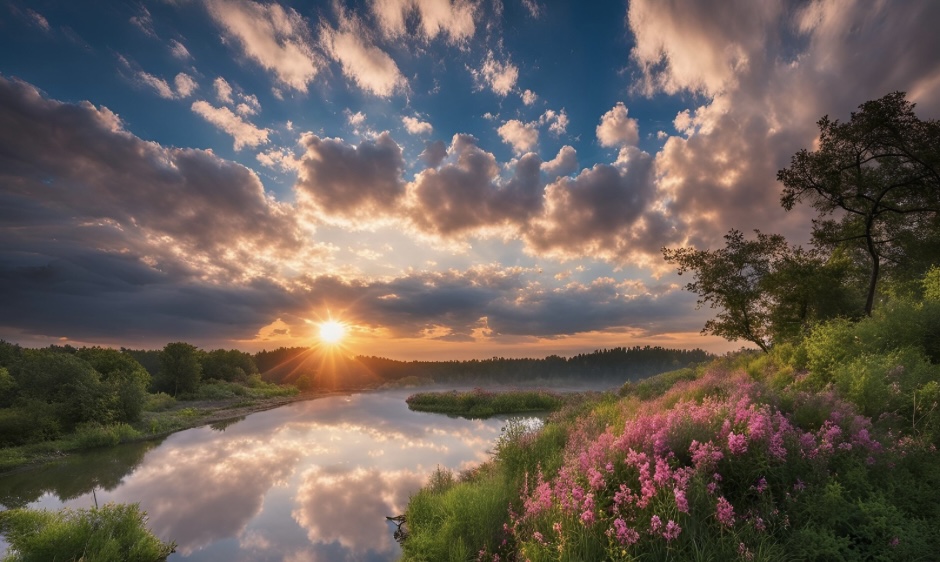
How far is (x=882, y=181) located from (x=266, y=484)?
32.5 m

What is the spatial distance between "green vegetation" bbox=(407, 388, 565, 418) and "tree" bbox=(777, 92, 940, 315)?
24134 mm

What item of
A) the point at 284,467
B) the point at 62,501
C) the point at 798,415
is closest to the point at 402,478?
the point at 284,467

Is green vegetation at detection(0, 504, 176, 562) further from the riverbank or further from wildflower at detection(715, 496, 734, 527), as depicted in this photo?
the riverbank

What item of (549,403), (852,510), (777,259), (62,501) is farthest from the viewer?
(549,403)

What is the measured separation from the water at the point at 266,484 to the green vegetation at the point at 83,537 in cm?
83

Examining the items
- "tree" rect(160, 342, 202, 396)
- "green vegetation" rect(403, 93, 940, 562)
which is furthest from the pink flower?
"tree" rect(160, 342, 202, 396)

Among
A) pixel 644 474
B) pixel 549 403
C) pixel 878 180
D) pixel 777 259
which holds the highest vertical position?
pixel 878 180

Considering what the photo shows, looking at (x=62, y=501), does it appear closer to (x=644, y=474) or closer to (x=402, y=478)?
(x=402, y=478)

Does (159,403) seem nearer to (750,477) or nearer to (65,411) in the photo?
(65,411)

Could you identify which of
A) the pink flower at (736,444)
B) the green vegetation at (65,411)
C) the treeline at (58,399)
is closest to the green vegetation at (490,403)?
the green vegetation at (65,411)

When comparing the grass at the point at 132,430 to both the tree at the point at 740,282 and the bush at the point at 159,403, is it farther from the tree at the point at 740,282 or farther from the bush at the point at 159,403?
the tree at the point at 740,282

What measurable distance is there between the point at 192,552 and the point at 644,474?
10536 mm

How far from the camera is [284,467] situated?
15219mm

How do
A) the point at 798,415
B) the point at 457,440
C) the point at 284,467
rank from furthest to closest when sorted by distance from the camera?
the point at 457,440 → the point at 284,467 → the point at 798,415
